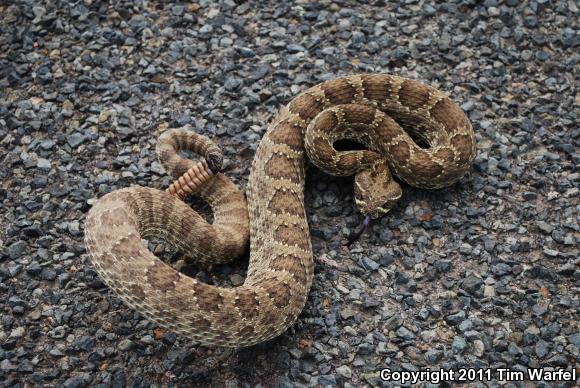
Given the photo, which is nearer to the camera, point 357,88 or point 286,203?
point 286,203

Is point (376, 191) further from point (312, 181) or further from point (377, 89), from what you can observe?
point (377, 89)

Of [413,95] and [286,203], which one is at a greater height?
[413,95]

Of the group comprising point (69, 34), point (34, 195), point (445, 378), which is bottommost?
point (445, 378)

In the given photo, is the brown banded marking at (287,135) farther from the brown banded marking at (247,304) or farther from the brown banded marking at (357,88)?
the brown banded marking at (247,304)

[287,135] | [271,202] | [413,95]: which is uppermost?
[413,95]

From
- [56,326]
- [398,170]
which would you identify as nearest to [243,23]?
[398,170]

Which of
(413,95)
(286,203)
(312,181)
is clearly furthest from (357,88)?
(286,203)

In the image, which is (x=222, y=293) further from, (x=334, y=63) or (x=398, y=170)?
(x=334, y=63)
